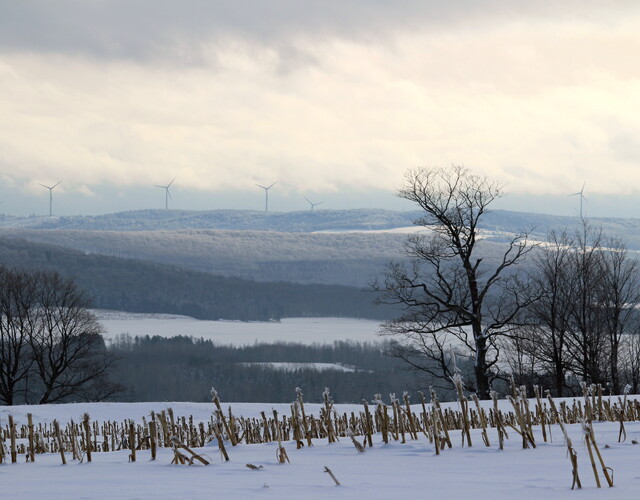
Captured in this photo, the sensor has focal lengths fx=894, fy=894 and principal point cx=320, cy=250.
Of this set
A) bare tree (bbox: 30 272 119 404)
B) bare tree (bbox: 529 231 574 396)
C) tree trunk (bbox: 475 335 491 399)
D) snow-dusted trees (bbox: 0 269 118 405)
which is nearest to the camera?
tree trunk (bbox: 475 335 491 399)

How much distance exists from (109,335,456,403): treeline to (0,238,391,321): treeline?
42.9 m

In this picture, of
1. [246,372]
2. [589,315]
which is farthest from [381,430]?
[246,372]

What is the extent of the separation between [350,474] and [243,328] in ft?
512

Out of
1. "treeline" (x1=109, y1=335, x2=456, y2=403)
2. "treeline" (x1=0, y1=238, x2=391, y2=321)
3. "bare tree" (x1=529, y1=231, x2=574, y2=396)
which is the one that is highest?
"treeline" (x1=0, y1=238, x2=391, y2=321)

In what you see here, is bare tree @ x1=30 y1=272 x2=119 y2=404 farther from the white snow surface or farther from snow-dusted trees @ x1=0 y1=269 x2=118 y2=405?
the white snow surface

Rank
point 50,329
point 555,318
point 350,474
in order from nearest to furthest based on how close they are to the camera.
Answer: point 350,474 → point 555,318 → point 50,329

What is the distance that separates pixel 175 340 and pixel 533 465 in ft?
407

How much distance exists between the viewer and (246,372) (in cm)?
11369

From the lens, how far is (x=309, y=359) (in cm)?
12631

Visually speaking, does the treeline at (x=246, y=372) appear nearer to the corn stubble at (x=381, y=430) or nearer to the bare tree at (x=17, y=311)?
the bare tree at (x=17, y=311)

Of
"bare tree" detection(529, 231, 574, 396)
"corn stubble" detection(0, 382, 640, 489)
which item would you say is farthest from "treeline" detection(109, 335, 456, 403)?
"corn stubble" detection(0, 382, 640, 489)

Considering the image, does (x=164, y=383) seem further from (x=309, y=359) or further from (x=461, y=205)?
(x=461, y=205)

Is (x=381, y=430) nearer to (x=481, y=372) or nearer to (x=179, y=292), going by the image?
(x=481, y=372)

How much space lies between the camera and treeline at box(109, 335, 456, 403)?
98688 millimetres
